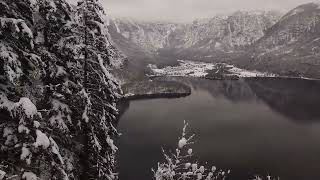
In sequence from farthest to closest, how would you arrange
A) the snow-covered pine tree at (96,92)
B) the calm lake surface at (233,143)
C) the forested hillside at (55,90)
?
the calm lake surface at (233,143) → the snow-covered pine tree at (96,92) → the forested hillside at (55,90)

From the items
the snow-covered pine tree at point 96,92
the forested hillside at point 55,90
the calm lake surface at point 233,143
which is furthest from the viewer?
the calm lake surface at point 233,143

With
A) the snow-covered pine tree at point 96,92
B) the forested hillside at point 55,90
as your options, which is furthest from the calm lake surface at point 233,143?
the forested hillside at point 55,90

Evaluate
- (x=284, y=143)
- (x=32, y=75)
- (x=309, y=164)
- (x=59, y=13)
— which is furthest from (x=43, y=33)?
(x=284, y=143)

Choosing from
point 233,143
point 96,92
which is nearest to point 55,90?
point 96,92

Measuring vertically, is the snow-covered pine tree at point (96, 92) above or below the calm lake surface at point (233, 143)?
above

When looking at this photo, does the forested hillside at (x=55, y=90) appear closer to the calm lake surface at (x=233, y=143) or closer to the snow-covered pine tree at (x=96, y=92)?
the snow-covered pine tree at (x=96, y=92)

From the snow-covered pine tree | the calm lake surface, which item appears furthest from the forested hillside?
Answer: the calm lake surface

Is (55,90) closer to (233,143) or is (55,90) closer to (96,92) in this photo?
(96,92)

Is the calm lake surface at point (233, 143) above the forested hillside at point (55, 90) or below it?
below

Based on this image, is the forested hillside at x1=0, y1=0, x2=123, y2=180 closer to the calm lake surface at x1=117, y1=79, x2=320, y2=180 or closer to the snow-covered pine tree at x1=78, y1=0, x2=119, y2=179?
the snow-covered pine tree at x1=78, y1=0, x2=119, y2=179

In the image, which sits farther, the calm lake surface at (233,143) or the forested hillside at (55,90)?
the calm lake surface at (233,143)
